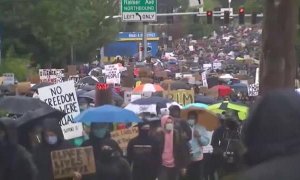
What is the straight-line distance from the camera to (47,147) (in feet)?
35.6

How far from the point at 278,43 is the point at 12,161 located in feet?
9.69

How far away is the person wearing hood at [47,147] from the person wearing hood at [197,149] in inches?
179

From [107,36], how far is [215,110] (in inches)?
1710

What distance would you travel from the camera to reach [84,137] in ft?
46.2

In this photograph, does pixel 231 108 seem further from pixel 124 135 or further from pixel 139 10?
pixel 139 10

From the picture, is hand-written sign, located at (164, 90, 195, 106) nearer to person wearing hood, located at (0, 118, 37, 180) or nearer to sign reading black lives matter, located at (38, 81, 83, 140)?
sign reading black lives matter, located at (38, 81, 83, 140)

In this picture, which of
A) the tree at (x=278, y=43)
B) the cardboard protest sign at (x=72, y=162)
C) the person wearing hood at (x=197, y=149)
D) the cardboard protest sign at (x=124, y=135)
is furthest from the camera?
the person wearing hood at (x=197, y=149)

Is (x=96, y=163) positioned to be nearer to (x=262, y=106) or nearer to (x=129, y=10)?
(x=262, y=106)

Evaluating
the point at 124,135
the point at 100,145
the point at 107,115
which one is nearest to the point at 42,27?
the point at 124,135

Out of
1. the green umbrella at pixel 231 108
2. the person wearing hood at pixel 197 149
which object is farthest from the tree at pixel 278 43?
the green umbrella at pixel 231 108

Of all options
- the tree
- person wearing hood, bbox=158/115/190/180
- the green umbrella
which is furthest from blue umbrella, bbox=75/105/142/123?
the tree

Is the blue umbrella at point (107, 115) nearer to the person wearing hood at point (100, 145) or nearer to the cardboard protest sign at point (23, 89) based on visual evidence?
the person wearing hood at point (100, 145)

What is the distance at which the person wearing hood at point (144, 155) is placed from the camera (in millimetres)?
13789

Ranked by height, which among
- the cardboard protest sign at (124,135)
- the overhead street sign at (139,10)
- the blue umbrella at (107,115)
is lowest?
the cardboard protest sign at (124,135)
